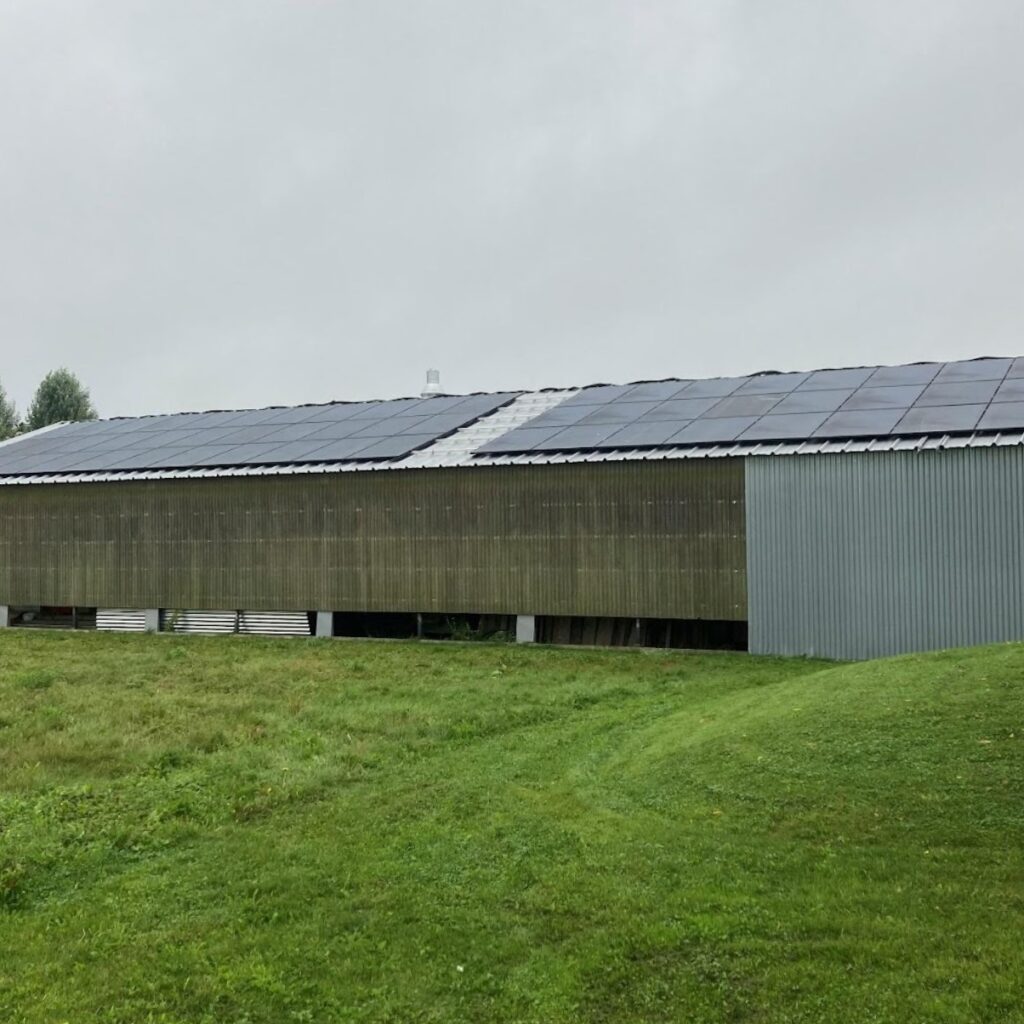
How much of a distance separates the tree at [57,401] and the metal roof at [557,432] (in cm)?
3368

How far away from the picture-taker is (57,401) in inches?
2689

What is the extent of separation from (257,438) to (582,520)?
43.7 feet

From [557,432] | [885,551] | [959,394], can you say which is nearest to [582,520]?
[557,432]

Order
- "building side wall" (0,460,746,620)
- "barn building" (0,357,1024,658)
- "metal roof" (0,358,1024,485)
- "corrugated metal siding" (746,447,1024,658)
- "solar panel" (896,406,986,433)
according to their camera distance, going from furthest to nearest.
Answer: "building side wall" (0,460,746,620) < "metal roof" (0,358,1024,485) < "solar panel" (896,406,986,433) < "barn building" (0,357,1024,658) < "corrugated metal siding" (746,447,1024,658)

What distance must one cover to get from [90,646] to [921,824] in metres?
22.4

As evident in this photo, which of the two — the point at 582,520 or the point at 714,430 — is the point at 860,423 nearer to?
the point at 714,430

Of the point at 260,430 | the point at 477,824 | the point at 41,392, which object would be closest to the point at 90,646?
the point at 260,430

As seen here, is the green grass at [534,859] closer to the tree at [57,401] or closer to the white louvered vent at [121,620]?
the white louvered vent at [121,620]

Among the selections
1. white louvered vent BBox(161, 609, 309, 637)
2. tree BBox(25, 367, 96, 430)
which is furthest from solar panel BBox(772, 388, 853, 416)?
tree BBox(25, 367, 96, 430)

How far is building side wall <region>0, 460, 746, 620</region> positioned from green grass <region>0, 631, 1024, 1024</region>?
8245mm

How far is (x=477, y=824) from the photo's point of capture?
941 cm

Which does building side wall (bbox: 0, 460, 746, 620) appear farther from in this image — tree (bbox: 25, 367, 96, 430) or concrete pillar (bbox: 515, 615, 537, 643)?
tree (bbox: 25, 367, 96, 430)

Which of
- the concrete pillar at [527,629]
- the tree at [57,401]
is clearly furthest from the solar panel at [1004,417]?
the tree at [57,401]

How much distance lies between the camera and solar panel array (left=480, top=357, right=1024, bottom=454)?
2245cm
